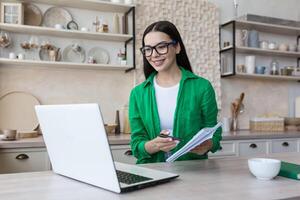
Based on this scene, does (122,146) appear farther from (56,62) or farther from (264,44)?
(264,44)

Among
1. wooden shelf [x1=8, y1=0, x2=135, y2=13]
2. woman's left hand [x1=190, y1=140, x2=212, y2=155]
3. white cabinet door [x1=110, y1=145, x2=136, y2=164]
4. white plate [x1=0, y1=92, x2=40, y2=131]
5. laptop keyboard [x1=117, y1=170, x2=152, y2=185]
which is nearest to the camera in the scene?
laptop keyboard [x1=117, y1=170, x2=152, y2=185]

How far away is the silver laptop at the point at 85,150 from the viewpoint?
870mm

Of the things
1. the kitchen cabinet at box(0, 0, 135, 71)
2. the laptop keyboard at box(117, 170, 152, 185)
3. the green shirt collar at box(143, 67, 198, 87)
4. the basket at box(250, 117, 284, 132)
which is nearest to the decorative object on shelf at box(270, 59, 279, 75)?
the basket at box(250, 117, 284, 132)

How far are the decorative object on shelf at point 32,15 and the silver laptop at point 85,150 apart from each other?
196 centimetres

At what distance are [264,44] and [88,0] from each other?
1.91 metres

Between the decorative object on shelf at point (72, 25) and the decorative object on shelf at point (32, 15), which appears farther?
the decorative object on shelf at point (72, 25)

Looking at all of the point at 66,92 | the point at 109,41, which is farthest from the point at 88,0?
the point at 66,92

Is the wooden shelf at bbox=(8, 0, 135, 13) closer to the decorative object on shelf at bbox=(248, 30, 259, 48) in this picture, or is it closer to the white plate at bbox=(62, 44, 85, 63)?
the white plate at bbox=(62, 44, 85, 63)

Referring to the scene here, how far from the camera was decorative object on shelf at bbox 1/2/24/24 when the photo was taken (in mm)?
2668

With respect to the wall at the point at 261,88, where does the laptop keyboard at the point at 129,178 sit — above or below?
below

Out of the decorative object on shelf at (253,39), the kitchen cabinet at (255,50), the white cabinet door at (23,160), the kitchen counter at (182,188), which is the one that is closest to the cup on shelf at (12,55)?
the white cabinet door at (23,160)

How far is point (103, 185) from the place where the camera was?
0.94 m

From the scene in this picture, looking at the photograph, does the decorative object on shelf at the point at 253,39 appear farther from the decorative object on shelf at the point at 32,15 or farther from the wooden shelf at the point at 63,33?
the decorative object on shelf at the point at 32,15

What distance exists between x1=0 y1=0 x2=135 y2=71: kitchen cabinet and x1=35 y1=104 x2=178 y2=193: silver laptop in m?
1.75
